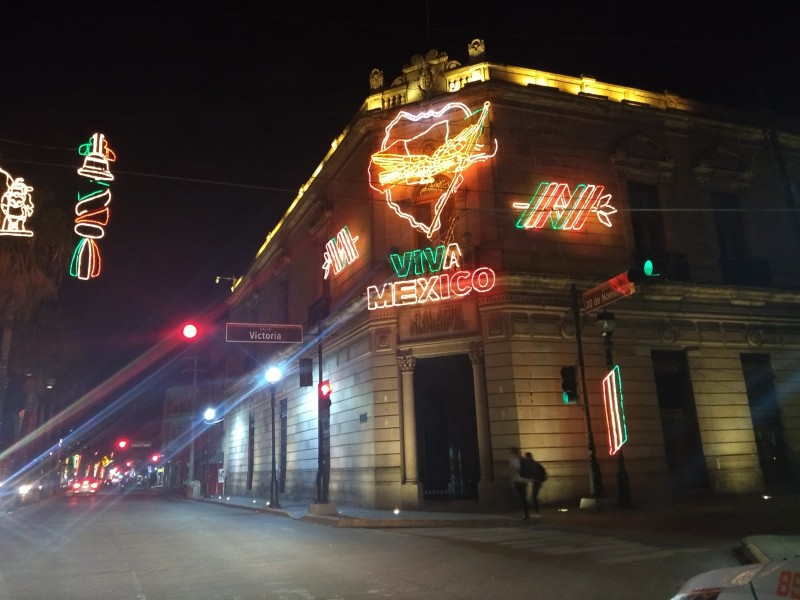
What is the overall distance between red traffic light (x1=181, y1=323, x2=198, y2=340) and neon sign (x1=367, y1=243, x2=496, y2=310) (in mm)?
8429

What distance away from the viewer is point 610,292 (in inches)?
596

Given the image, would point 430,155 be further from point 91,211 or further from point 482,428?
point 91,211

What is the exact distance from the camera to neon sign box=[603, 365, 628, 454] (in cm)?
1586

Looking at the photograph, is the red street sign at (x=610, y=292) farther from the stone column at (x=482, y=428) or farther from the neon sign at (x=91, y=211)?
the neon sign at (x=91, y=211)

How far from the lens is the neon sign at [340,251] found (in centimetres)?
2325

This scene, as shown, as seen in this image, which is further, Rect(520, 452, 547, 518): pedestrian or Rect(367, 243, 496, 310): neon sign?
Rect(367, 243, 496, 310): neon sign

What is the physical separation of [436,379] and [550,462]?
447cm

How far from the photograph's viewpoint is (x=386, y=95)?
870 inches

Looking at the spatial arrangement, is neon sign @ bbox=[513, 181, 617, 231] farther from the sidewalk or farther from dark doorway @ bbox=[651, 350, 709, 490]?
the sidewalk

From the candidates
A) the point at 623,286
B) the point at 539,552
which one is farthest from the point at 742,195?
the point at 539,552

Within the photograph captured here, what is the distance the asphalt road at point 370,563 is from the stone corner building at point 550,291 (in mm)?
5136

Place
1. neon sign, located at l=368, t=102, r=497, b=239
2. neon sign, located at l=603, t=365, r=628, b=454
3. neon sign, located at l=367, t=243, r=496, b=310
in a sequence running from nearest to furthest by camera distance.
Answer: neon sign, located at l=603, t=365, r=628, b=454 < neon sign, located at l=367, t=243, r=496, b=310 < neon sign, located at l=368, t=102, r=497, b=239

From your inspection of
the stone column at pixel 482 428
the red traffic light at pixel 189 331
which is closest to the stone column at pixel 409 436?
the stone column at pixel 482 428

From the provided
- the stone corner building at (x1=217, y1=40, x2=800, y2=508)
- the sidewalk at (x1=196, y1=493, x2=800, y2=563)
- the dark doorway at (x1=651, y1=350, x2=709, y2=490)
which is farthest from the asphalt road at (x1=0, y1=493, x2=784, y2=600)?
the dark doorway at (x1=651, y1=350, x2=709, y2=490)
